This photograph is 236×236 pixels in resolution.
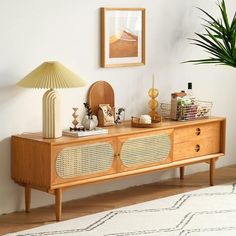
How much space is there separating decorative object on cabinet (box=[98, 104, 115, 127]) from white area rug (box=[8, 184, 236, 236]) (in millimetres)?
695

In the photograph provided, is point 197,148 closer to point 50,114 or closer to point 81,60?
point 81,60

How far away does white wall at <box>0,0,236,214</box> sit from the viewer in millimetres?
4922

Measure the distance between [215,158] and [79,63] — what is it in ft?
5.00

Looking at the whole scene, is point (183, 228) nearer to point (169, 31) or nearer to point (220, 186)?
point (220, 186)

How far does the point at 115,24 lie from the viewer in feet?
18.1

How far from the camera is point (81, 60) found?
17.5 feet

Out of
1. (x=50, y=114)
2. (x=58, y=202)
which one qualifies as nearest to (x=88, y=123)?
(x=50, y=114)

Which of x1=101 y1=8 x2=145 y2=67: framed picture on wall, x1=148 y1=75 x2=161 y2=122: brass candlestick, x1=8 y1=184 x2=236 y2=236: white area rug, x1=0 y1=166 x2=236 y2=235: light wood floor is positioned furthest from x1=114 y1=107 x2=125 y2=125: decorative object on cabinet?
x1=8 y1=184 x2=236 y2=236: white area rug

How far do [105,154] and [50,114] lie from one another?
1.74 ft

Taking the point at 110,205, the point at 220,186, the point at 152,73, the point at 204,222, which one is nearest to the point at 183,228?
the point at 204,222

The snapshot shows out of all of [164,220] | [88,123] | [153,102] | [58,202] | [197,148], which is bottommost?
[164,220]

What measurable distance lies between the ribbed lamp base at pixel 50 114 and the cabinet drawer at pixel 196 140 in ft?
3.86

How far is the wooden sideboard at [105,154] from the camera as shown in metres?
4.80

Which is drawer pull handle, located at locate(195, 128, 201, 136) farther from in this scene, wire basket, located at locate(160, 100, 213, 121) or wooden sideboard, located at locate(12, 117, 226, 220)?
wire basket, located at locate(160, 100, 213, 121)
